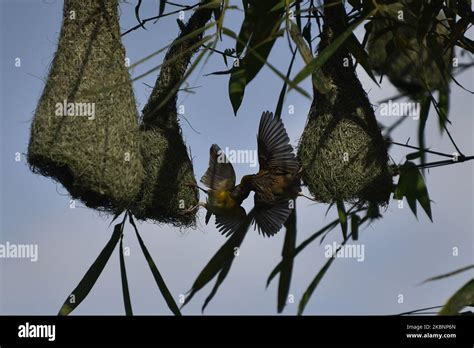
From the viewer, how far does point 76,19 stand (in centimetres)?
212

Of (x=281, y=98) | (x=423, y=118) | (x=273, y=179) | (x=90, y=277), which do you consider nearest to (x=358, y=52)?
(x=281, y=98)

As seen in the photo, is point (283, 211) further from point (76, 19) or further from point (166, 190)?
point (76, 19)

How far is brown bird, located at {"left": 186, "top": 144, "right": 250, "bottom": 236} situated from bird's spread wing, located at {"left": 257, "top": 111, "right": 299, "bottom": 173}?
0.26 ft

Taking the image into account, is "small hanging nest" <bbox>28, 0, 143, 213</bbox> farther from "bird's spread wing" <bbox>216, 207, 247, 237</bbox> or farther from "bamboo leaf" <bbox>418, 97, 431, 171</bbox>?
"bamboo leaf" <bbox>418, 97, 431, 171</bbox>

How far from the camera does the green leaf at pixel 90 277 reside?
219 centimetres

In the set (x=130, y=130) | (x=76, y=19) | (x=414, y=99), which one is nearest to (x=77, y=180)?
(x=130, y=130)

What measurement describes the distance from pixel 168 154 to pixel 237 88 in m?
0.24

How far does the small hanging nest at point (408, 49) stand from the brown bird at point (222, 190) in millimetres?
444

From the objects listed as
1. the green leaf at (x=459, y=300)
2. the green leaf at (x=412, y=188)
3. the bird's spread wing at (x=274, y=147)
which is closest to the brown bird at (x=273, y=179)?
the bird's spread wing at (x=274, y=147)

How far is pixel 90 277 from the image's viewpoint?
87.6 inches

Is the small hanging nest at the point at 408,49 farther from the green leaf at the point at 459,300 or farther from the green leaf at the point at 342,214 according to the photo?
the green leaf at the point at 459,300

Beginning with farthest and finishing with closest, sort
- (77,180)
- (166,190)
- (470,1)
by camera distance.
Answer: (470,1) < (166,190) < (77,180)

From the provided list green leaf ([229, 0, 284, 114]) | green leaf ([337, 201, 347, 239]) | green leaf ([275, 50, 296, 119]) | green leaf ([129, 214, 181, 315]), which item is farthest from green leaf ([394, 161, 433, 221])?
green leaf ([129, 214, 181, 315])
